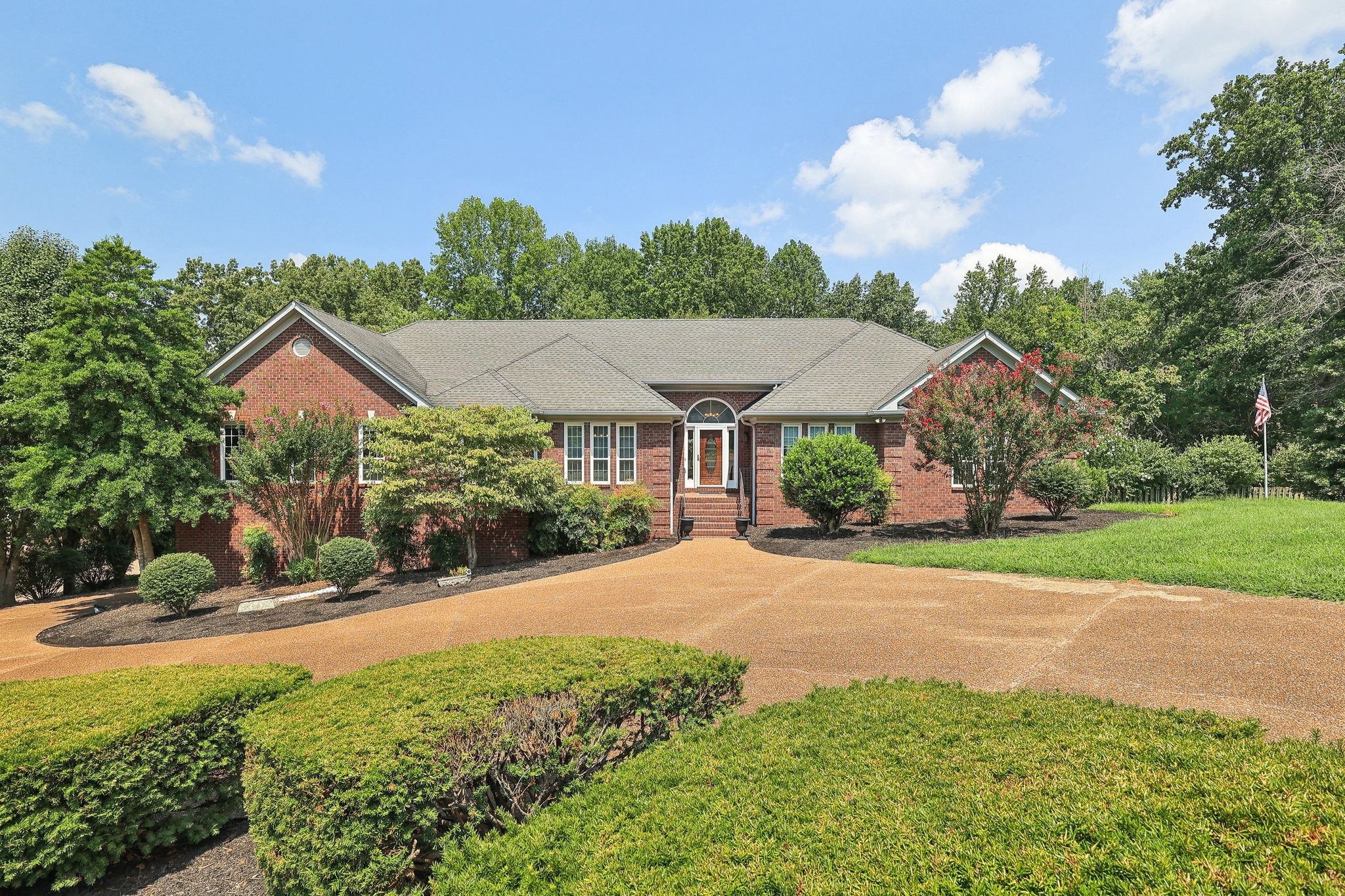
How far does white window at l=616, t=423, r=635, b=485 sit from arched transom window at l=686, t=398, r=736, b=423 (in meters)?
3.31

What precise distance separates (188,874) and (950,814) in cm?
479

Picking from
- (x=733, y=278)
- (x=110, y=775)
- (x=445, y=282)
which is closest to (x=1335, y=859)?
(x=110, y=775)

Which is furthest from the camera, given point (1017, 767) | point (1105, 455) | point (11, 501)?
point (1105, 455)

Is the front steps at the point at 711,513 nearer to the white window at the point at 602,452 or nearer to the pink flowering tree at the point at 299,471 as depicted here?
the white window at the point at 602,452

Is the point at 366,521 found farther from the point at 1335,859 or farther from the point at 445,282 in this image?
the point at 445,282

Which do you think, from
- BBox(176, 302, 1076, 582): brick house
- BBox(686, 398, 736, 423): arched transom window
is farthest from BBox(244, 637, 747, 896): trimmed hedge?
BBox(686, 398, 736, 423): arched transom window

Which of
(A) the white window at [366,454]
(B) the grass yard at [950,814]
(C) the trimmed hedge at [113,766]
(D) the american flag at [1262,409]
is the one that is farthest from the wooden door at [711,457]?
(B) the grass yard at [950,814]

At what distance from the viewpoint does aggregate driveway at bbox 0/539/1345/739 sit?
569 cm

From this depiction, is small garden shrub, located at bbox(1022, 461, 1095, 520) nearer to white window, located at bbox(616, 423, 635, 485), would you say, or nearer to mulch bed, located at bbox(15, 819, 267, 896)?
white window, located at bbox(616, 423, 635, 485)

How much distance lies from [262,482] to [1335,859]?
1695cm

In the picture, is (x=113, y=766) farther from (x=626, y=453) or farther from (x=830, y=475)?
(x=626, y=453)

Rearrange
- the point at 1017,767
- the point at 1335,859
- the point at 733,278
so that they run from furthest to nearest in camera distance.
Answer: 1. the point at 733,278
2. the point at 1017,767
3. the point at 1335,859

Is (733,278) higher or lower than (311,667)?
higher

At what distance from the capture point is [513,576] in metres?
12.9
